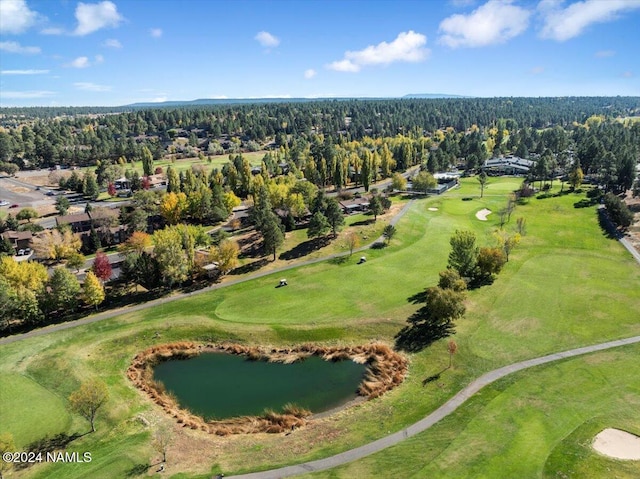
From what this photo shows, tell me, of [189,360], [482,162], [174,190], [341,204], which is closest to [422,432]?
[189,360]

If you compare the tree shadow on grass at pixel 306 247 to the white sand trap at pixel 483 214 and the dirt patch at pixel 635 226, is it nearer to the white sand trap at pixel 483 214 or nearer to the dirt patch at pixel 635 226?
the white sand trap at pixel 483 214

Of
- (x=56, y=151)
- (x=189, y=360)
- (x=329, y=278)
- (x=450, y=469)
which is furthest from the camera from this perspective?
(x=56, y=151)

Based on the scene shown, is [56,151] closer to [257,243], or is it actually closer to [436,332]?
[257,243]

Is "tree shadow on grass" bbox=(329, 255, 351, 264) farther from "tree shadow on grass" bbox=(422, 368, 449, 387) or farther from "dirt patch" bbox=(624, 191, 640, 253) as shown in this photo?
"dirt patch" bbox=(624, 191, 640, 253)

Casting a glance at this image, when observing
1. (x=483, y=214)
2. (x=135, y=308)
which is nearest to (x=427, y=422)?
(x=135, y=308)

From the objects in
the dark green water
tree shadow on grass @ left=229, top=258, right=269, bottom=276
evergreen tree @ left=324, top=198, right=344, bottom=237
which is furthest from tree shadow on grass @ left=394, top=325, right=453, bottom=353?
evergreen tree @ left=324, top=198, right=344, bottom=237

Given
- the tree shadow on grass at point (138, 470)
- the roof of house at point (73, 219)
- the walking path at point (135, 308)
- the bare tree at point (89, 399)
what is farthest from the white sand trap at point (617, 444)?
the roof of house at point (73, 219)

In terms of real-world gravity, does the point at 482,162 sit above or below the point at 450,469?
above
